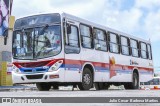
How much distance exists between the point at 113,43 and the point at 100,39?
1.61 meters

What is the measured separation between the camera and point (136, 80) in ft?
76.1

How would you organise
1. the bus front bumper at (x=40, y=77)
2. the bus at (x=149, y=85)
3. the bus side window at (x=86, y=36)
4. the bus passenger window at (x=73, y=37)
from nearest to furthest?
the bus front bumper at (x=40, y=77), the bus passenger window at (x=73, y=37), the bus side window at (x=86, y=36), the bus at (x=149, y=85)

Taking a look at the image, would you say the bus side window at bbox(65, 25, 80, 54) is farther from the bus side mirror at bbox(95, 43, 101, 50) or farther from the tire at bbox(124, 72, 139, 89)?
the tire at bbox(124, 72, 139, 89)

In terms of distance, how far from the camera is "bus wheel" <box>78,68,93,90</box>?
667 inches

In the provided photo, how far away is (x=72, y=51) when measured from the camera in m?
16.2

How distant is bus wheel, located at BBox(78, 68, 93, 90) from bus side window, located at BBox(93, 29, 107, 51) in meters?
1.37

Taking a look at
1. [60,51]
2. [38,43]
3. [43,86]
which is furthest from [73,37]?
[43,86]

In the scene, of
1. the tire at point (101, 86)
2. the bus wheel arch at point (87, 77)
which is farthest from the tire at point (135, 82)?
the bus wheel arch at point (87, 77)

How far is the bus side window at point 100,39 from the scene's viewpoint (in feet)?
59.6

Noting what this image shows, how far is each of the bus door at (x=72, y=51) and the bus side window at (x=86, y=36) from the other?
37 cm

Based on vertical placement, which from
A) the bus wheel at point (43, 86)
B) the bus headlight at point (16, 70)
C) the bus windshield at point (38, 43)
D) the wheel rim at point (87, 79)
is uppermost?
the bus windshield at point (38, 43)

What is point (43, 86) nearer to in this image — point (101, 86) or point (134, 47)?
point (101, 86)

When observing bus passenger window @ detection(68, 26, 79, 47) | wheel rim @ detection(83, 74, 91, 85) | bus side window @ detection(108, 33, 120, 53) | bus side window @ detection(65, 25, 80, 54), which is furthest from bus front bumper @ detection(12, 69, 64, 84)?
bus side window @ detection(108, 33, 120, 53)

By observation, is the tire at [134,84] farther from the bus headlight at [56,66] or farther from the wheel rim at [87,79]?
the bus headlight at [56,66]
